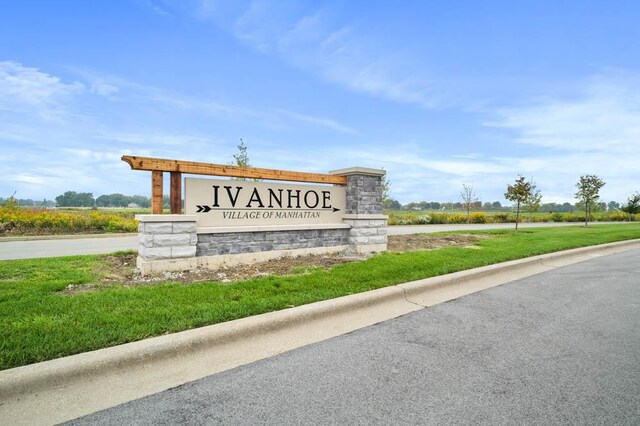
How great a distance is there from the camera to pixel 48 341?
323cm

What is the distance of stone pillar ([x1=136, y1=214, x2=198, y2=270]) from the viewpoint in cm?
655

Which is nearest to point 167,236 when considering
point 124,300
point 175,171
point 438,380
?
point 175,171

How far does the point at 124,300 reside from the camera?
4.57 metres

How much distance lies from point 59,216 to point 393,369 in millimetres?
19354

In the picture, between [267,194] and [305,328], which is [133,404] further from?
[267,194]

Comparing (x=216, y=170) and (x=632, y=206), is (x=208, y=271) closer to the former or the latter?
(x=216, y=170)

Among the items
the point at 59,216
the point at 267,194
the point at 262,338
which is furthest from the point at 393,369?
the point at 59,216

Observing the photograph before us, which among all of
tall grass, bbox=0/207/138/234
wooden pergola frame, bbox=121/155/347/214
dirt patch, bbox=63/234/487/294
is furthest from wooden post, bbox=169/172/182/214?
tall grass, bbox=0/207/138/234

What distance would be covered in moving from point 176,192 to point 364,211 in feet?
15.5

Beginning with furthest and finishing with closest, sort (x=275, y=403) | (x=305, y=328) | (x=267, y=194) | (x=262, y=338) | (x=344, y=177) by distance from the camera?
(x=344, y=177) < (x=267, y=194) < (x=305, y=328) < (x=262, y=338) < (x=275, y=403)

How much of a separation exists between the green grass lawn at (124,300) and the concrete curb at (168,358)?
0.24m

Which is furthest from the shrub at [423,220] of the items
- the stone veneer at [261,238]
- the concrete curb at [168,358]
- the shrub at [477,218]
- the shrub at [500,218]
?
the concrete curb at [168,358]

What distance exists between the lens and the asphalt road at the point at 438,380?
2.47 m

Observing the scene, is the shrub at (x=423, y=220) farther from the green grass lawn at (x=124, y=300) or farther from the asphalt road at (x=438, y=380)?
the asphalt road at (x=438, y=380)
